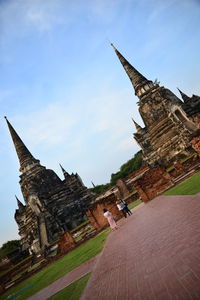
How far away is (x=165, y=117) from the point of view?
28.3m

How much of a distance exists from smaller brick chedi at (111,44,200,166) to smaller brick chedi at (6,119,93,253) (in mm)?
10882

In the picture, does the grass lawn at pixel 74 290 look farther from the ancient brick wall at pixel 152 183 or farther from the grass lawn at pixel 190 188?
→ the ancient brick wall at pixel 152 183

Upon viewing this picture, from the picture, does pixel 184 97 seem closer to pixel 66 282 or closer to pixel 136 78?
pixel 136 78

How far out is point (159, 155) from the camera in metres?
27.5

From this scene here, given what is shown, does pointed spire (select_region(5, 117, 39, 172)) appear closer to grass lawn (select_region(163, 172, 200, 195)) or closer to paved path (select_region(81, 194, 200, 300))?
grass lawn (select_region(163, 172, 200, 195))

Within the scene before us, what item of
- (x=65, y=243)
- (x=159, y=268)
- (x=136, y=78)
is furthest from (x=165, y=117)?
(x=159, y=268)

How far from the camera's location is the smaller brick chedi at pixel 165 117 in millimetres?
25438

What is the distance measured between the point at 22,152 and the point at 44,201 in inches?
364

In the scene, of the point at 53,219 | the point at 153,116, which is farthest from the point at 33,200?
the point at 153,116

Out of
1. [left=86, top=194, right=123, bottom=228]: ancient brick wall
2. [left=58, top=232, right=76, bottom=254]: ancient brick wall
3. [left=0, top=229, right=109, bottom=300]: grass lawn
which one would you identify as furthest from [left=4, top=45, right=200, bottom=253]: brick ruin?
[left=0, top=229, right=109, bottom=300]: grass lawn

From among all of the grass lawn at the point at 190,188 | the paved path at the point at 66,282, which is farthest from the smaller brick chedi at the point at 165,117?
the paved path at the point at 66,282

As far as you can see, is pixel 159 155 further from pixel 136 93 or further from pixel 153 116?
pixel 136 93

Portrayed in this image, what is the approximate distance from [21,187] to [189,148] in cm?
2338

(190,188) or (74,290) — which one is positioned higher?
(190,188)
